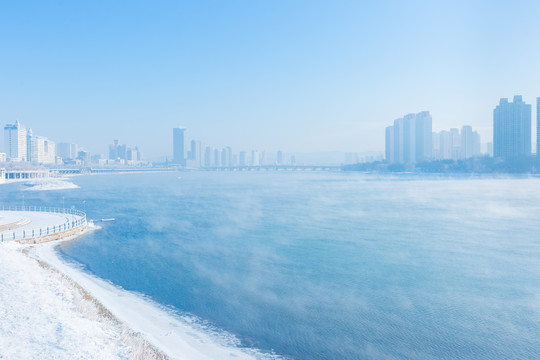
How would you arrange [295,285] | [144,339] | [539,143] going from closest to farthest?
[144,339] → [295,285] → [539,143]

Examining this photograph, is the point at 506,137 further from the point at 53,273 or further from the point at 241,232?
the point at 53,273

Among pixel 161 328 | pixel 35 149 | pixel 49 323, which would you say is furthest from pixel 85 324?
pixel 35 149

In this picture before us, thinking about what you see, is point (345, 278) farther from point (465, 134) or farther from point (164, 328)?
point (465, 134)

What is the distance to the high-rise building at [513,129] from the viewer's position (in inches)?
3543

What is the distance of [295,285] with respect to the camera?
10797mm

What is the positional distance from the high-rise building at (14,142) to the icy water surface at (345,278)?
142749mm

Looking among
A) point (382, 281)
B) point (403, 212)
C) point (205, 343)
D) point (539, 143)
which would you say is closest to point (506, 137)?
point (539, 143)

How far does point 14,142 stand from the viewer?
13675 cm

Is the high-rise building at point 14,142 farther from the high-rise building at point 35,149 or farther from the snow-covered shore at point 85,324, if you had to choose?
the snow-covered shore at point 85,324

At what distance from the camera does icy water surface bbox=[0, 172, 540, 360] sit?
766 cm

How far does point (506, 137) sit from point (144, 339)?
105 metres

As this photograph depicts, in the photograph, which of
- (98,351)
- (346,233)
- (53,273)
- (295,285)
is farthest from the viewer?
(346,233)

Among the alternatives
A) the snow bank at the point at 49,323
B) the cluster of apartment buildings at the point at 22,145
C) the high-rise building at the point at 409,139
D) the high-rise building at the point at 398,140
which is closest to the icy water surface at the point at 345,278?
the snow bank at the point at 49,323

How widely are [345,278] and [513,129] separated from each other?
3914 inches
